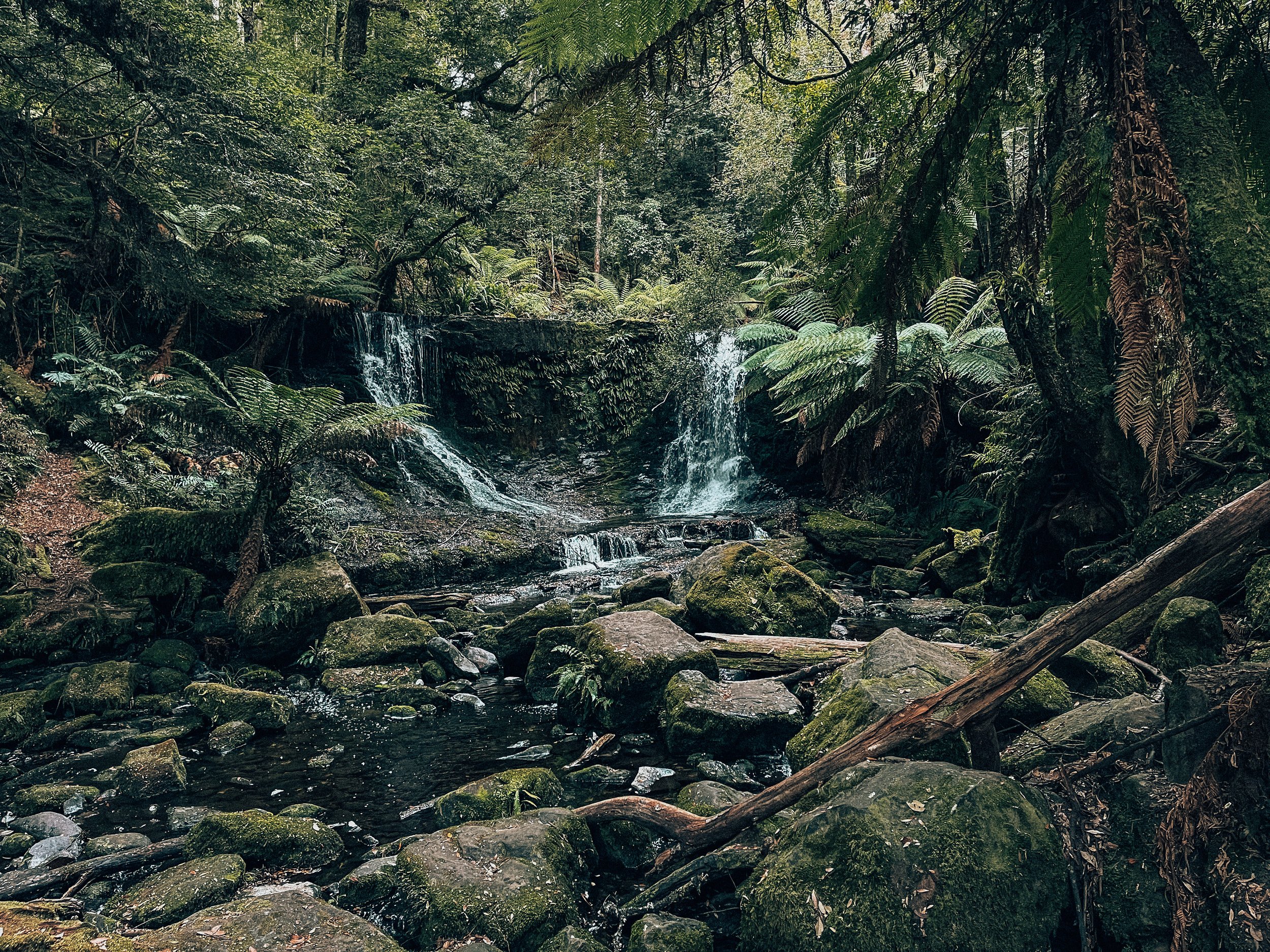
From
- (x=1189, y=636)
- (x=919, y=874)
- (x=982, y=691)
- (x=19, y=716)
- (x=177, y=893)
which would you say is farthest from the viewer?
(x=19, y=716)

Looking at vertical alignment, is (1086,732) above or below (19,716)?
above

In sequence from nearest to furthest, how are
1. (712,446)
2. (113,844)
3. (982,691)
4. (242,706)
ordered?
(982,691), (113,844), (242,706), (712,446)

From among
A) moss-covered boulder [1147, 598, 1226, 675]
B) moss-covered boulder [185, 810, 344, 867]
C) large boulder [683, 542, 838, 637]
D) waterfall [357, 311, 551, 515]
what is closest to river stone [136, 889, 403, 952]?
moss-covered boulder [185, 810, 344, 867]

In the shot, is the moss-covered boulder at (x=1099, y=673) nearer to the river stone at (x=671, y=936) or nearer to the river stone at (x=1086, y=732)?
the river stone at (x=1086, y=732)

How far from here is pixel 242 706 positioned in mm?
5273

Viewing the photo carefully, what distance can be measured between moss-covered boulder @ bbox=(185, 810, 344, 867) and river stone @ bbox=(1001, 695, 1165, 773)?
2.88 meters

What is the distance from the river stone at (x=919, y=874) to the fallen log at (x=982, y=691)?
0.14 metres

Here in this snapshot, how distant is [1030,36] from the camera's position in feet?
6.19

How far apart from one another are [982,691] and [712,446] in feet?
44.1

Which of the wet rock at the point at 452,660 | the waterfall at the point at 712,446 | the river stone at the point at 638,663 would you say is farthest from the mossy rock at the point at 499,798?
the waterfall at the point at 712,446

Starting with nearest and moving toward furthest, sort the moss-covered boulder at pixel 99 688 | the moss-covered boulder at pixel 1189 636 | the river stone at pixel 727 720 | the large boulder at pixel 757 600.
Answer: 1. the moss-covered boulder at pixel 1189 636
2. the river stone at pixel 727 720
3. the moss-covered boulder at pixel 99 688
4. the large boulder at pixel 757 600

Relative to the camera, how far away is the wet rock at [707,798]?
3268 mm

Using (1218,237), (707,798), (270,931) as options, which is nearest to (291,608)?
(270,931)

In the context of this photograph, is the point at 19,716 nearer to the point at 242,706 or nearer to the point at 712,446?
the point at 242,706
